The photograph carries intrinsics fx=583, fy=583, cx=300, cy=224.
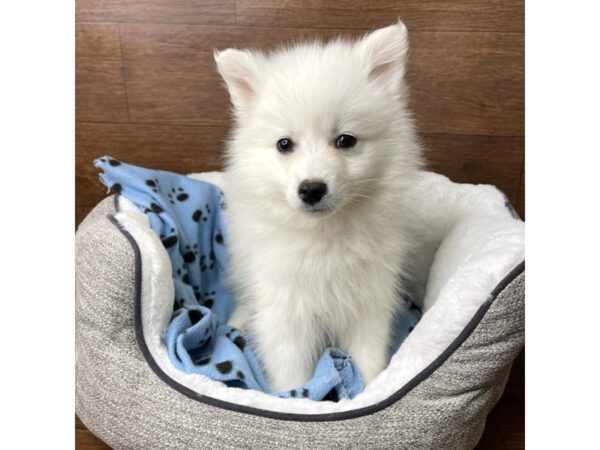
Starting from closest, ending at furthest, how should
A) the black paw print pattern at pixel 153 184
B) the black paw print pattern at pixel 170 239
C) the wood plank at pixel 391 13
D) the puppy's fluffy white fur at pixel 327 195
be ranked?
the puppy's fluffy white fur at pixel 327 195
the black paw print pattern at pixel 170 239
the black paw print pattern at pixel 153 184
the wood plank at pixel 391 13

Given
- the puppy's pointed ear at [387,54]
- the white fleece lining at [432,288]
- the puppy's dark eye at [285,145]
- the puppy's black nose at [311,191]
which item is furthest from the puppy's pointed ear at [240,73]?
Answer: the white fleece lining at [432,288]

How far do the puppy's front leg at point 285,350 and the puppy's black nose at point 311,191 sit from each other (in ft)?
1.61

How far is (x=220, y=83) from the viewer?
2965 mm

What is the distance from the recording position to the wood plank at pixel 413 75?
283cm

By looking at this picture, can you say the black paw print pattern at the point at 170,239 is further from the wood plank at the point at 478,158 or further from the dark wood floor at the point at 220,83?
the wood plank at the point at 478,158

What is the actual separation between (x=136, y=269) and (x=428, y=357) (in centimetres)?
92

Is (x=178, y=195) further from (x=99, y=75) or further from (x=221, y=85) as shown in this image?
(x=99, y=75)

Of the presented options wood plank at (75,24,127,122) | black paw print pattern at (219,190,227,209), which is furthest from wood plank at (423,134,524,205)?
wood plank at (75,24,127,122)

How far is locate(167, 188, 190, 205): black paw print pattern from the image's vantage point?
8.29ft

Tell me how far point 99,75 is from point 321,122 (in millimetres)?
A: 1798

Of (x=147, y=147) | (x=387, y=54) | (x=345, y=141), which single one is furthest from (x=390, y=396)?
(x=147, y=147)

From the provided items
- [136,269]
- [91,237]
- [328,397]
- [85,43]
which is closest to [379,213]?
[328,397]

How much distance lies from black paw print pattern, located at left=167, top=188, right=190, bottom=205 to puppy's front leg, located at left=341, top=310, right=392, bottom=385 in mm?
1005

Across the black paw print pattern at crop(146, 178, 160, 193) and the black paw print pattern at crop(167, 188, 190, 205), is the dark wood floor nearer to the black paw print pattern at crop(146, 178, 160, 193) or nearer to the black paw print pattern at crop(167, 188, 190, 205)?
the black paw print pattern at crop(167, 188, 190, 205)
